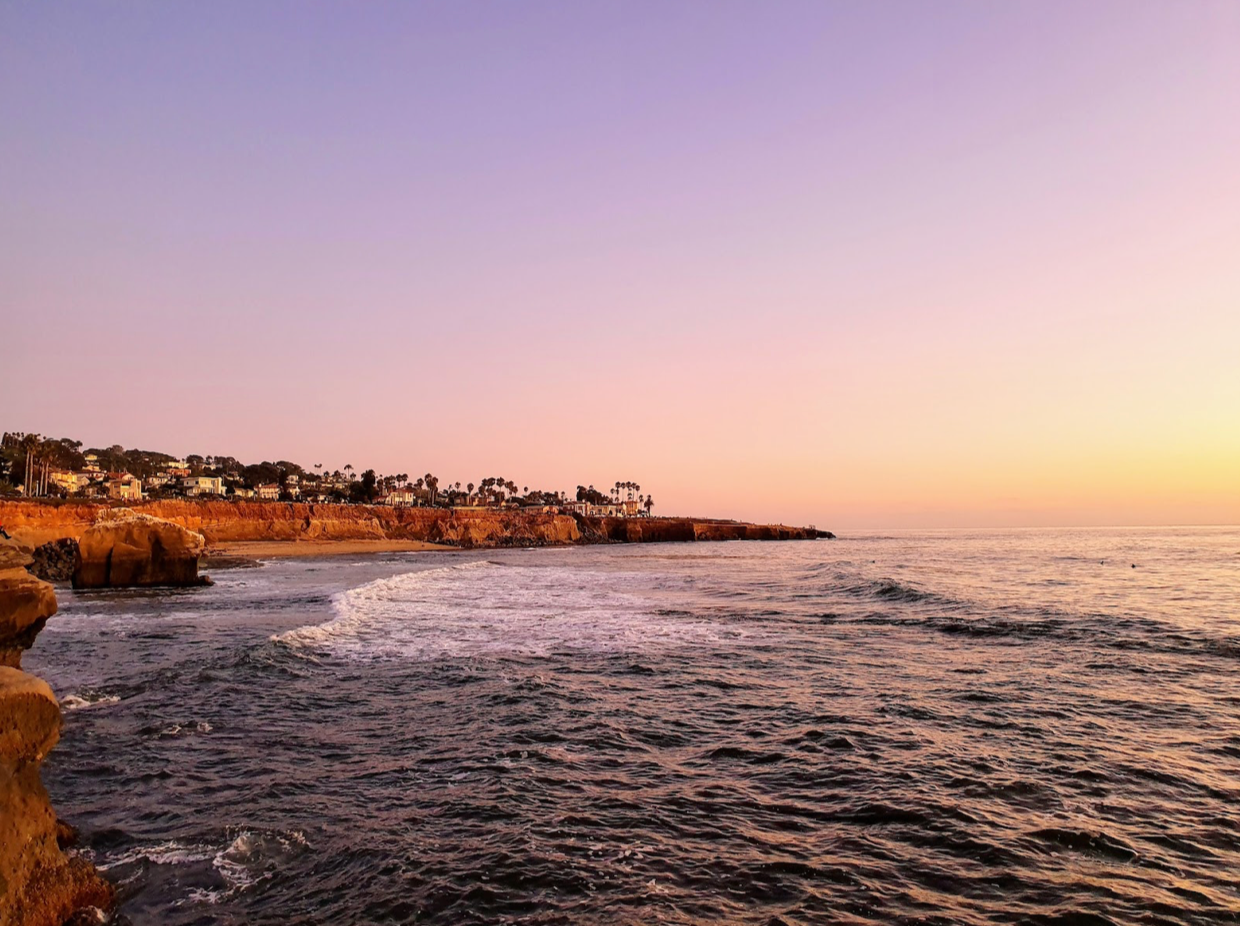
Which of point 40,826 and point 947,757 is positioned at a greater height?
point 40,826

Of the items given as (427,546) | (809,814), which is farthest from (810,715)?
(427,546)

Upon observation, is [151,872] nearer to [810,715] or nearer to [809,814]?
[809,814]

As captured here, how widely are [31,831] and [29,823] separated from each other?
0.22ft

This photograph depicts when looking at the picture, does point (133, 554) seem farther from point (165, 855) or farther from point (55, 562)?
point (165, 855)

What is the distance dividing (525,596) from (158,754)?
80.8 feet

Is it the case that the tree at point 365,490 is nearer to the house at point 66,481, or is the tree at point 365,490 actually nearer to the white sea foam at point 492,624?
the house at point 66,481

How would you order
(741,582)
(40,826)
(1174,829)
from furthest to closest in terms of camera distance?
(741,582) < (1174,829) < (40,826)

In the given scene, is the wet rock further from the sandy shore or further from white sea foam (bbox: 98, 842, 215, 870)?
white sea foam (bbox: 98, 842, 215, 870)

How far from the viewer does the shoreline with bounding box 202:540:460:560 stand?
75069 mm

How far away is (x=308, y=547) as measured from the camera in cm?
9338

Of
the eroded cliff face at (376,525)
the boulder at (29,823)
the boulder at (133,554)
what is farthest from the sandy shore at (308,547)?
the boulder at (29,823)

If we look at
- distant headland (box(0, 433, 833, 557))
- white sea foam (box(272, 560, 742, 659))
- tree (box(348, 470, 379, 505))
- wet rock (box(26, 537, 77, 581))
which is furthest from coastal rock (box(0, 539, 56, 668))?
tree (box(348, 470, 379, 505))

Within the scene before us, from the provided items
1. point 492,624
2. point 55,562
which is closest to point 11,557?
point 492,624

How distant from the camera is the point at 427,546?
119 m
